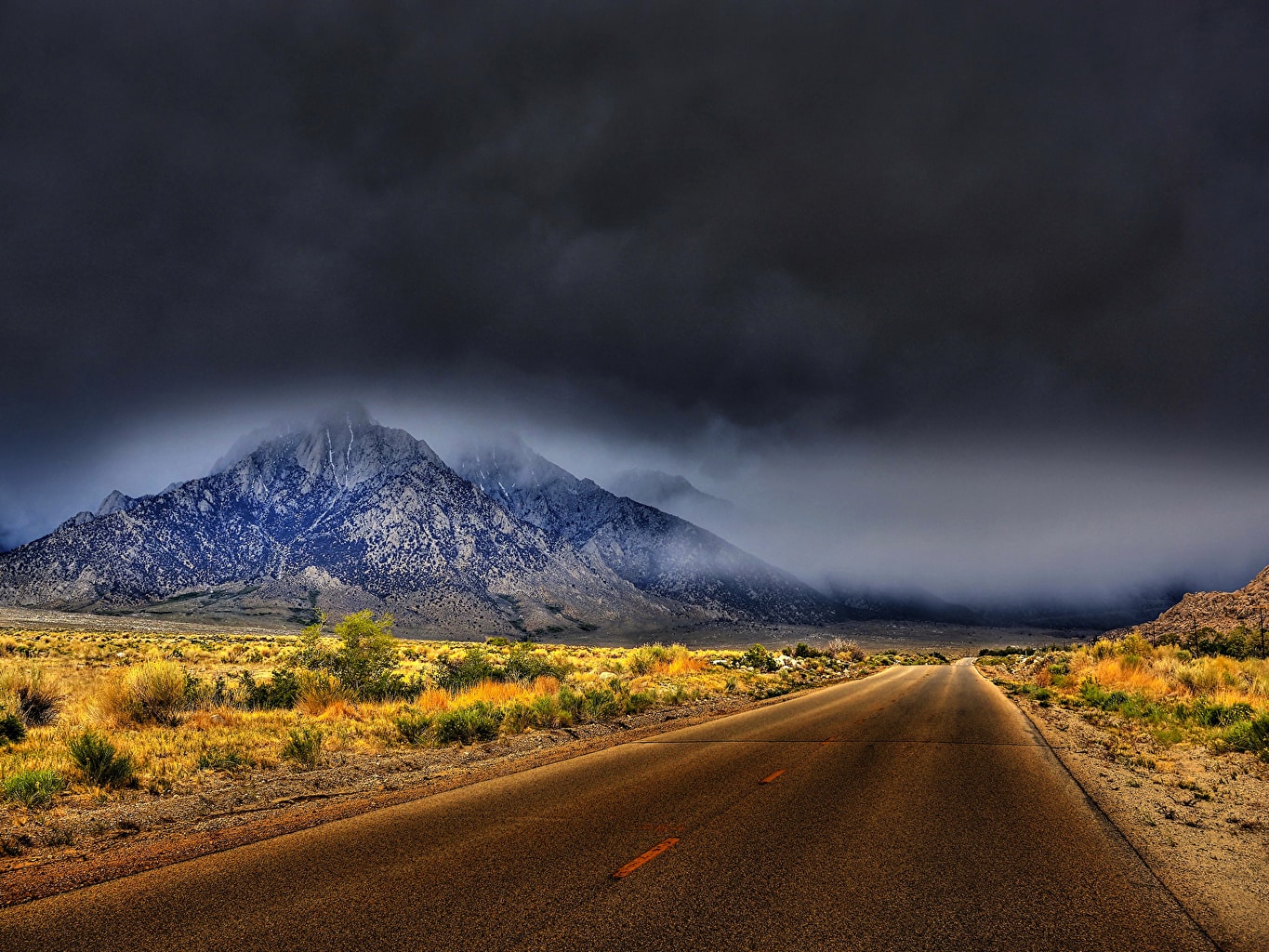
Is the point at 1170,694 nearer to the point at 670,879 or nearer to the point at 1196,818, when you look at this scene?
the point at 1196,818

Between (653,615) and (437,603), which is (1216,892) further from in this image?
(653,615)

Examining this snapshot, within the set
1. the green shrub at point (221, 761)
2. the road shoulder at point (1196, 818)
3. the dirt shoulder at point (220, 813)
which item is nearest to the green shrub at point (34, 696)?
the green shrub at point (221, 761)

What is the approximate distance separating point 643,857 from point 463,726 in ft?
31.8

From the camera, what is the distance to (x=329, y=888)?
6.13m

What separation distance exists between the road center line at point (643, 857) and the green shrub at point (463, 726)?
9.03 m

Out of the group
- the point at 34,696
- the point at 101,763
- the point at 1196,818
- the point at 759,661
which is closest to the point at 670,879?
the point at 1196,818

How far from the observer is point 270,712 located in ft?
56.4

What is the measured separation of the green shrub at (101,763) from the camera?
1027 cm

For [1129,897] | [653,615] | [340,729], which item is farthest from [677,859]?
[653,615]

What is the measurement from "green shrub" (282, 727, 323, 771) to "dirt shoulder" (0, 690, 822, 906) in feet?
1.35

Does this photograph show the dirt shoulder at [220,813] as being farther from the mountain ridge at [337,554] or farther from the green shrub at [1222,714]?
the mountain ridge at [337,554]

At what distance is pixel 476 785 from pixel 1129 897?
8.28 m

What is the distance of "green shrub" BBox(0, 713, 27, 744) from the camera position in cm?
1317

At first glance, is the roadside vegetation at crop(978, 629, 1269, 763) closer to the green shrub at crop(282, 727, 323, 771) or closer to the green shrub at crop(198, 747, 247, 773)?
the green shrub at crop(282, 727, 323, 771)
